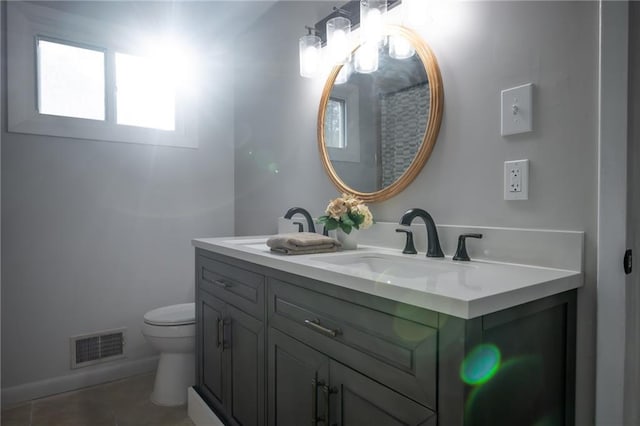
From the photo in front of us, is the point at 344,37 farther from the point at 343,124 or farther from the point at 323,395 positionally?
the point at 323,395

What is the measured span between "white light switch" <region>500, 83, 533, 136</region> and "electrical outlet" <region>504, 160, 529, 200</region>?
99 millimetres

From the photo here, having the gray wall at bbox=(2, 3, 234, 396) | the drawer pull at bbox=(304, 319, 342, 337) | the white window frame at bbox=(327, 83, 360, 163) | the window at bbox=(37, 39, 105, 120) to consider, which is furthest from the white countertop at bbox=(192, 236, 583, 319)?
the window at bbox=(37, 39, 105, 120)

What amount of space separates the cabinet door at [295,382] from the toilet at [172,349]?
88 cm

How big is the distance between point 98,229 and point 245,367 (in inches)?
58.0

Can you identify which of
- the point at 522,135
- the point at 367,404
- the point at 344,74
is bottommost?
the point at 367,404

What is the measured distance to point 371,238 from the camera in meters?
1.68

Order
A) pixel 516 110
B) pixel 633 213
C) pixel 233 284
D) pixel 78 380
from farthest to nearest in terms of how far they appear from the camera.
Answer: pixel 78 380
pixel 233 284
pixel 516 110
pixel 633 213

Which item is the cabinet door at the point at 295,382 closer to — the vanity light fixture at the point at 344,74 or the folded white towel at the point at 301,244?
the folded white towel at the point at 301,244

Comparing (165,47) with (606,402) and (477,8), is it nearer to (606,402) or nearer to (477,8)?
(477,8)

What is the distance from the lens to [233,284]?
159 cm

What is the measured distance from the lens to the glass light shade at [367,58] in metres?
1.67

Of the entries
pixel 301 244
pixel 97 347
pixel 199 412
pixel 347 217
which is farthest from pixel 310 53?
pixel 97 347

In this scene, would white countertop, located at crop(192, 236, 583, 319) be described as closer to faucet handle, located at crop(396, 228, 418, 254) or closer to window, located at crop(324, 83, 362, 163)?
faucet handle, located at crop(396, 228, 418, 254)

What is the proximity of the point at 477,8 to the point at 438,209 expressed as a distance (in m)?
0.70
